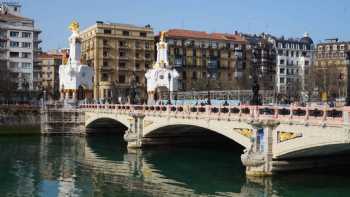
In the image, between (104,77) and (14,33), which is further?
(104,77)

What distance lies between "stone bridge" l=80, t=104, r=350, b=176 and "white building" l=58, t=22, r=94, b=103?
48664 millimetres

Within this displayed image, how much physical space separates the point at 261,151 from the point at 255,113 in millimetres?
2813

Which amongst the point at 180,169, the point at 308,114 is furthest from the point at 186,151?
the point at 308,114

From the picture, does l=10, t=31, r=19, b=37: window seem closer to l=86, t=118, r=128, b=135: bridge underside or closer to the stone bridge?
l=86, t=118, r=128, b=135: bridge underside

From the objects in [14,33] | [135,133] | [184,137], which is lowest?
[184,137]

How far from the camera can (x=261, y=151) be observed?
35.1m


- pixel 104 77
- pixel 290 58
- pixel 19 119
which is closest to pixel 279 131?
pixel 19 119

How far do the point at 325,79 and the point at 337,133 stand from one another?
229 ft

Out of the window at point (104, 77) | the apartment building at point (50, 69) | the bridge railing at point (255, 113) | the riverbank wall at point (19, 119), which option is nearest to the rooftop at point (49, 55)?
the apartment building at point (50, 69)

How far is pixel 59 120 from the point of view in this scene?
7988 cm

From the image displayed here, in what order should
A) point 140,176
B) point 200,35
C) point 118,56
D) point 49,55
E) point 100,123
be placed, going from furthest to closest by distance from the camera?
point 49,55 → point 200,35 → point 118,56 → point 100,123 → point 140,176

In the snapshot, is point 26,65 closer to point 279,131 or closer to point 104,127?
point 104,127

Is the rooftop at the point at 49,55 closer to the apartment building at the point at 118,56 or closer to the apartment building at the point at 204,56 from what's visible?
the apartment building at the point at 118,56

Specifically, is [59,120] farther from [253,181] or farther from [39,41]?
[253,181]
